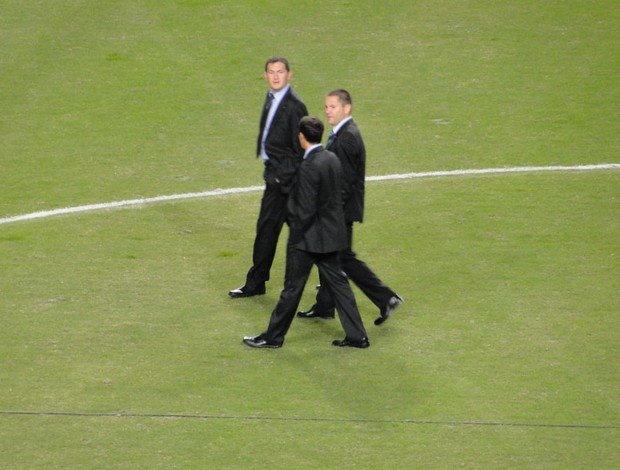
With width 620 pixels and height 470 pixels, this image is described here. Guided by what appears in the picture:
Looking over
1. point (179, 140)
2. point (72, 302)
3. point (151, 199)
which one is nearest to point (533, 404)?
point (72, 302)

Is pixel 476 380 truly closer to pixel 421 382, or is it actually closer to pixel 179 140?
pixel 421 382

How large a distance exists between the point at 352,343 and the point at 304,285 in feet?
2.19

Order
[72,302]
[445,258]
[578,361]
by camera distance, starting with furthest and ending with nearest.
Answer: [445,258]
[72,302]
[578,361]

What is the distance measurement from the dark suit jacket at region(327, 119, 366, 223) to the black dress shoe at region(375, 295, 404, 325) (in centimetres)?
78

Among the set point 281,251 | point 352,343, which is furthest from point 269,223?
point 281,251

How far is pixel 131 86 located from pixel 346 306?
8556mm

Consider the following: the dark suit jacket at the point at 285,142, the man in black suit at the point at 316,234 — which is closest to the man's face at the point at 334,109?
the man in black suit at the point at 316,234

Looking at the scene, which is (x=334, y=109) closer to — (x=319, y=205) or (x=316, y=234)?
(x=319, y=205)

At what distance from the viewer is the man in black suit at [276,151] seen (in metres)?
11.7

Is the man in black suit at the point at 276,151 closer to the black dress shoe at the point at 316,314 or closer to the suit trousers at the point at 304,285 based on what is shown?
the black dress shoe at the point at 316,314

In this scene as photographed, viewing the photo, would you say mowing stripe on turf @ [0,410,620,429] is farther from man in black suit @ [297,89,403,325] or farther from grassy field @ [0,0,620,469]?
man in black suit @ [297,89,403,325]

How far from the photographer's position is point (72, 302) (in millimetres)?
11797

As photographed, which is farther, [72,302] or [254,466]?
[72,302]

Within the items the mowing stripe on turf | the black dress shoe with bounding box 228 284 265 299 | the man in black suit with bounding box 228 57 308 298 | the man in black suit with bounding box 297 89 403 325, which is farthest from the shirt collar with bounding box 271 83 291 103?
the mowing stripe on turf
